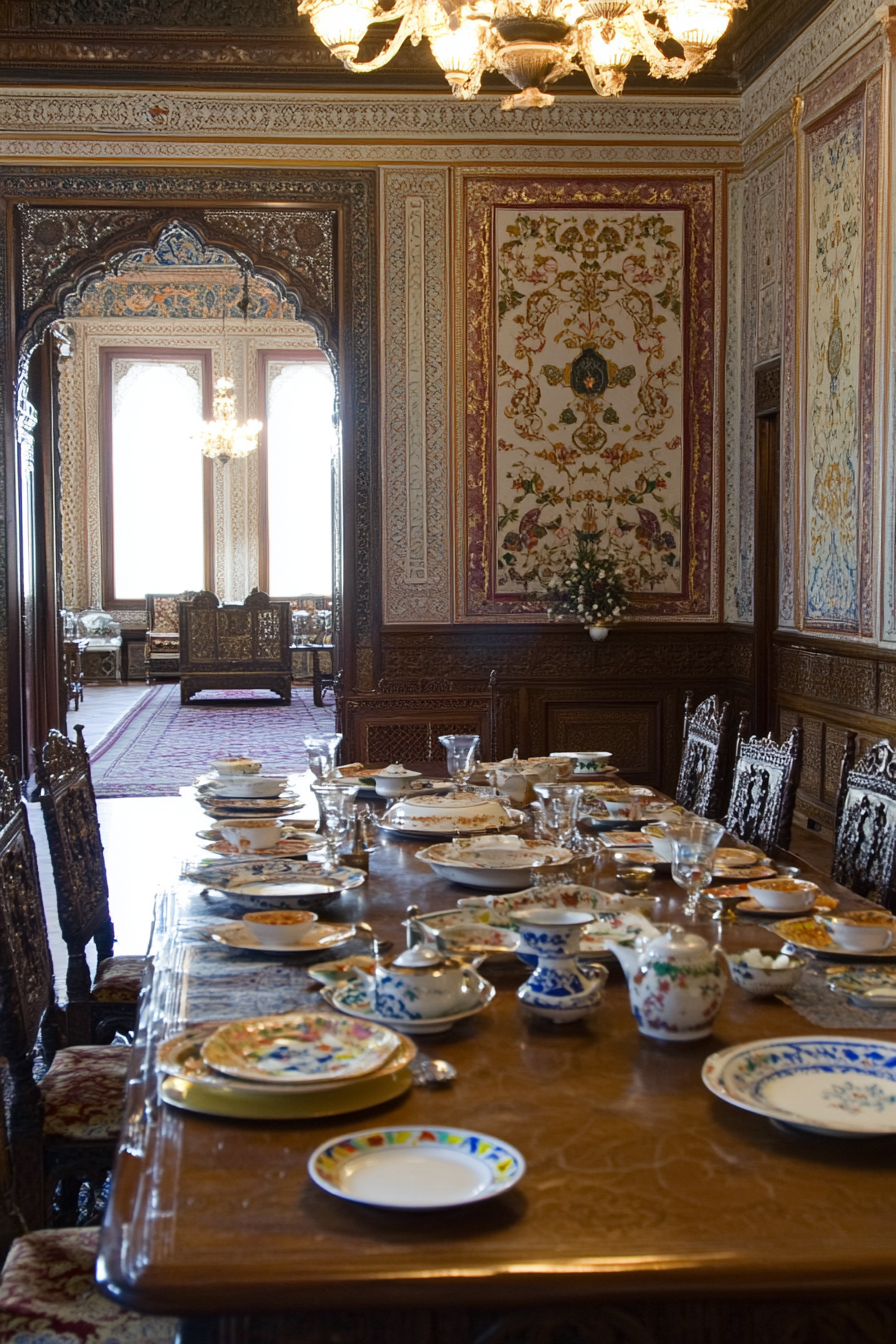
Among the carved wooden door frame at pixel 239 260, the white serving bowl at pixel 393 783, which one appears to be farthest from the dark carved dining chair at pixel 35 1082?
the carved wooden door frame at pixel 239 260

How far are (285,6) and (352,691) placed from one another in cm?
342

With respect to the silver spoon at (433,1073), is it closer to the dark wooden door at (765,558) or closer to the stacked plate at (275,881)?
the stacked plate at (275,881)

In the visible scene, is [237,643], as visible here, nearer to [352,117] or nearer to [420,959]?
[352,117]

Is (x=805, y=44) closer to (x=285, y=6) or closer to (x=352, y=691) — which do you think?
(x=285, y=6)

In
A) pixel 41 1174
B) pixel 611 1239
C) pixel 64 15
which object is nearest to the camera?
pixel 611 1239

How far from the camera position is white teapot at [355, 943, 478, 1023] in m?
1.77

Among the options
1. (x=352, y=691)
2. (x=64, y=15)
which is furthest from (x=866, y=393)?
(x=64, y=15)

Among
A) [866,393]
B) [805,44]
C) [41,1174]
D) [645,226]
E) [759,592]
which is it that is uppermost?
[805,44]

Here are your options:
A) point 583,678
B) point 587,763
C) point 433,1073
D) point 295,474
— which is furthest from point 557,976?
point 295,474

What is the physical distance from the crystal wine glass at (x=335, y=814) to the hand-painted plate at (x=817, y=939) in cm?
87

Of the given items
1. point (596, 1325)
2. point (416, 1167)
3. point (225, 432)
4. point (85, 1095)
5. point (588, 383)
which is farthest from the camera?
point (225, 432)

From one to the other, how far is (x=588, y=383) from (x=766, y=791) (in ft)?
13.7

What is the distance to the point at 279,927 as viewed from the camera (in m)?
2.17

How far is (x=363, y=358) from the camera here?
7.29 m
